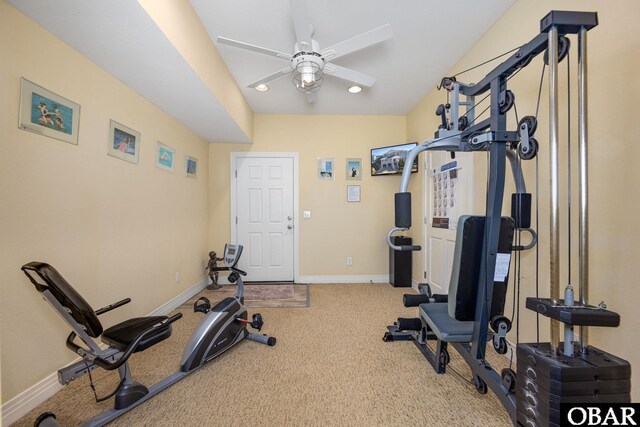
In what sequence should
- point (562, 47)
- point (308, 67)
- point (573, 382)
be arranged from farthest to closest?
point (308, 67) → point (562, 47) → point (573, 382)

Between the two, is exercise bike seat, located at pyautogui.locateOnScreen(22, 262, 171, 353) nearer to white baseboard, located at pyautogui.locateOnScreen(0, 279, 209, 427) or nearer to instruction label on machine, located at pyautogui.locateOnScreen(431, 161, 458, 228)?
white baseboard, located at pyautogui.locateOnScreen(0, 279, 209, 427)

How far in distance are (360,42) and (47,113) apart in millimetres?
2136

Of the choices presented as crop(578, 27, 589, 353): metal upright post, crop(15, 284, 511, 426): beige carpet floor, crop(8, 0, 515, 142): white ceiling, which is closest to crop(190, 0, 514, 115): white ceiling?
crop(8, 0, 515, 142): white ceiling

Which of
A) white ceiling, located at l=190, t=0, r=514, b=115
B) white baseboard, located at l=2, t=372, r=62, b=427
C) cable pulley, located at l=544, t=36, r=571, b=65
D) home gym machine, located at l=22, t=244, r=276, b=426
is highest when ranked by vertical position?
white ceiling, located at l=190, t=0, r=514, b=115

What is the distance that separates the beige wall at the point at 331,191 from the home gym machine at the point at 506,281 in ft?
6.52

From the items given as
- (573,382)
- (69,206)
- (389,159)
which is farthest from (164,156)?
(573,382)

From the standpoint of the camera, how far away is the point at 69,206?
176 cm

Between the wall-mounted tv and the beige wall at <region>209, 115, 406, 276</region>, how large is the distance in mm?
144

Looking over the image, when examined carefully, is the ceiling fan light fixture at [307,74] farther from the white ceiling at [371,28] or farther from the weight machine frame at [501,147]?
the weight machine frame at [501,147]

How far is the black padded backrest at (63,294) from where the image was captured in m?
1.22

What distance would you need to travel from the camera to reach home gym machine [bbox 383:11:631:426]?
0.92 metres

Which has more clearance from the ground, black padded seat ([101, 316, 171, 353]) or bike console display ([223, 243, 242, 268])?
bike console display ([223, 243, 242, 268])

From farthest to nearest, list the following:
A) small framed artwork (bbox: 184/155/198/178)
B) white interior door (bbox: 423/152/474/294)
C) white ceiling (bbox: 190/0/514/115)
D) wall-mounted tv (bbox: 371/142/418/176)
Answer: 1. wall-mounted tv (bbox: 371/142/418/176)
2. small framed artwork (bbox: 184/155/198/178)
3. white interior door (bbox: 423/152/474/294)
4. white ceiling (bbox: 190/0/514/115)

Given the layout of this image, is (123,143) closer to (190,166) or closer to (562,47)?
(190,166)
